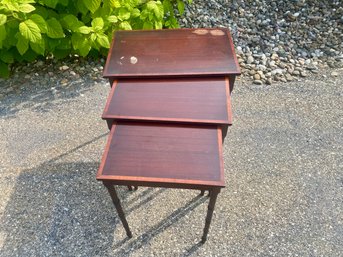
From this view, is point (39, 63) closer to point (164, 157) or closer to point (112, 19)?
point (112, 19)

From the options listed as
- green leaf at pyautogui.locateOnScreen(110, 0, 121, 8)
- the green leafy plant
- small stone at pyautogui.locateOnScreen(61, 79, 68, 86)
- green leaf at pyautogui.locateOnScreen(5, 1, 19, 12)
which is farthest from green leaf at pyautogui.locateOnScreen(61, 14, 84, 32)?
small stone at pyautogui.locateOnScreen(61, 79, 68, 86)

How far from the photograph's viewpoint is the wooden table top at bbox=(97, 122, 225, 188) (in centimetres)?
163

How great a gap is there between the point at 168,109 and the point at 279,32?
8.79 ft

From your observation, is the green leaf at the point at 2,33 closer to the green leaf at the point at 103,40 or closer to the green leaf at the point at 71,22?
the green leaf at the point at 71,22

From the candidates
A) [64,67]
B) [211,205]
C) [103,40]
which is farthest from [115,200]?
[64,67]

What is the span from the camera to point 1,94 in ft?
11.1

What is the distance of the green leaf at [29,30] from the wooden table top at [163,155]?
1.52 m

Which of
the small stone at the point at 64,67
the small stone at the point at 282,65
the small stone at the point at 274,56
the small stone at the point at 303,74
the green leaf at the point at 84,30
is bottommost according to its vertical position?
the small stone at the point at 303,74

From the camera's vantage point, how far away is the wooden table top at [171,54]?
209 cm

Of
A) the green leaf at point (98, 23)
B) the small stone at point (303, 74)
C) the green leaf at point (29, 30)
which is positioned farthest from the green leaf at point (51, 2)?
the small stone at point (303, 74)

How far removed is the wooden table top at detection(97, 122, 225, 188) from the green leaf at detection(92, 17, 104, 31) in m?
1.57

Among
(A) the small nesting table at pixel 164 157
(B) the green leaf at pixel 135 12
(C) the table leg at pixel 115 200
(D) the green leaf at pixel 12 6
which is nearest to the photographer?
(A) the small nesting table at pixel 164 157

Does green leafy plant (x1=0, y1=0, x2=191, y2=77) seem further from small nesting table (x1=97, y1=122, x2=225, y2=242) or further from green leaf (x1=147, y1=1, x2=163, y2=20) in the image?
small nesting table (x1=97, y1=122, x2=225, y2=242)

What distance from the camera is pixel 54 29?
304 cm
